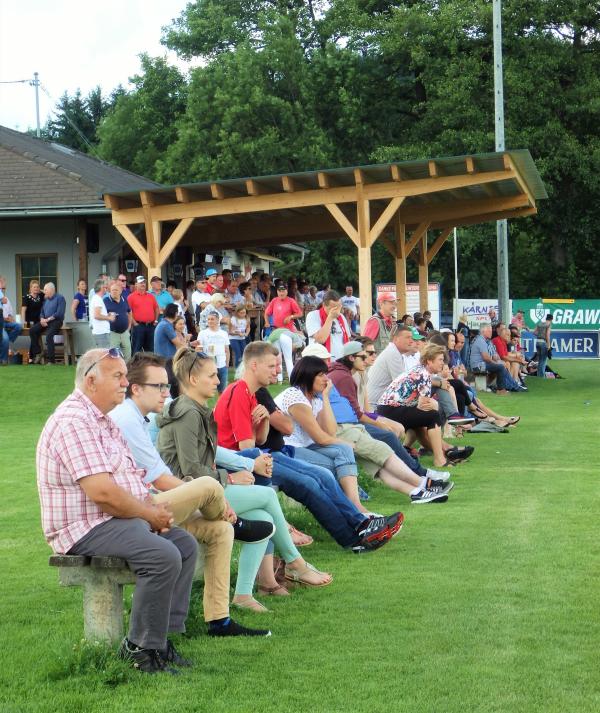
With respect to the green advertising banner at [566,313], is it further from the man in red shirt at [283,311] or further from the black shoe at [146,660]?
the black shoe at [146,660]

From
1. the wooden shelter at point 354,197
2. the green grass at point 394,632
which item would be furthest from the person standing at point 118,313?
the green grass at point 394,632

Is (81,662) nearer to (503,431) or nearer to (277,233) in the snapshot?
(503,431)

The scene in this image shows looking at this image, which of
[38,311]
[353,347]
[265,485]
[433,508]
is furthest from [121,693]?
[38,311]

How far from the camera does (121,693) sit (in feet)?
17.3

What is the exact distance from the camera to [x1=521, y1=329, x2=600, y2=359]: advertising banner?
39.6 m

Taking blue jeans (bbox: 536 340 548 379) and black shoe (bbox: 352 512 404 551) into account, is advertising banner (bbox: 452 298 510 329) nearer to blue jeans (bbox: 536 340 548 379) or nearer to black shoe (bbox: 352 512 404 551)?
blue jeans (bbox: 536 340 548 379)

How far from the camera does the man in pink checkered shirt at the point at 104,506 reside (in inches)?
214

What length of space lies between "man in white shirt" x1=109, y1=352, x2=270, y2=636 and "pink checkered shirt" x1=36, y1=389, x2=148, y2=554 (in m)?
0.60

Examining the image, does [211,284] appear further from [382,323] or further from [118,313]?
[382,323]

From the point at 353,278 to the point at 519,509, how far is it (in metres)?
42.5

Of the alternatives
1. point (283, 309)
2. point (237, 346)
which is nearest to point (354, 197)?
point (283, 309)

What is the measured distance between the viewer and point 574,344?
39906 millimetres

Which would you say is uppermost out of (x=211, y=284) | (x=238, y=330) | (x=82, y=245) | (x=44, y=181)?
(x=44, y=181)

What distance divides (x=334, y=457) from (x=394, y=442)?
6.48 feet
